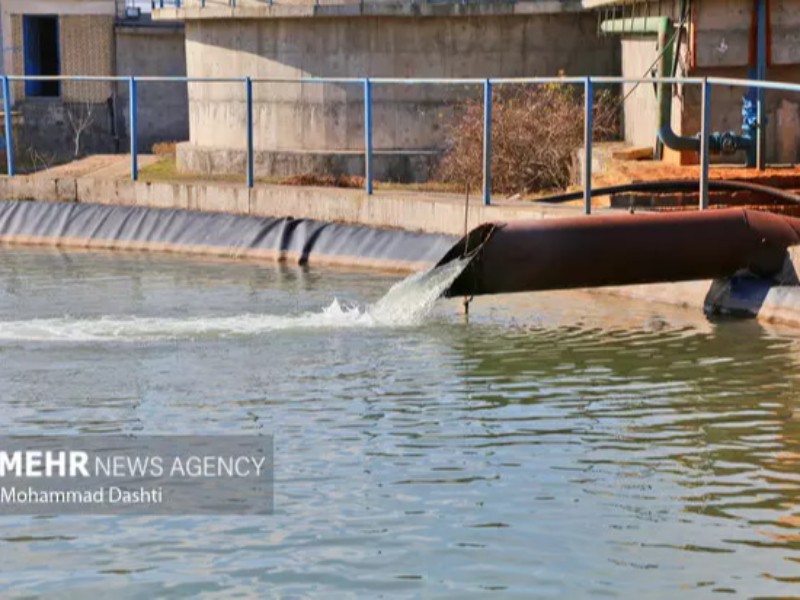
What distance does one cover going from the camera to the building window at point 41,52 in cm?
4122

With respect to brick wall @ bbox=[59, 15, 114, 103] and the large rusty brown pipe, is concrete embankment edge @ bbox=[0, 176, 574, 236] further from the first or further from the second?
brick wall @ bbox=[59, 15, 114, 103]

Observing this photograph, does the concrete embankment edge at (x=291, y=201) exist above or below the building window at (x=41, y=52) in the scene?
below

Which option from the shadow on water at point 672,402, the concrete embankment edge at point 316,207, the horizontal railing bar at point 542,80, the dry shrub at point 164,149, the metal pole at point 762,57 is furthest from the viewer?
the dry shrub at point 164,149

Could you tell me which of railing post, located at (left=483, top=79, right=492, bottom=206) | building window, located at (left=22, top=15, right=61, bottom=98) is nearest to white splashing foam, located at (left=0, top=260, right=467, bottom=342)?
railing post, located at (left=483, top=79, right=492, bottom=206)

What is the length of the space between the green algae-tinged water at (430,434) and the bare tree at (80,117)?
73.2 feet

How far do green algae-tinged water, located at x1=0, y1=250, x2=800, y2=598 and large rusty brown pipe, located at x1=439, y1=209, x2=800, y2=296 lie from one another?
1.51 ft

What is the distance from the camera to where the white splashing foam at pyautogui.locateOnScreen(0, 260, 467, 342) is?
48.1ft

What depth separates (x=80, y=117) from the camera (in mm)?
39719

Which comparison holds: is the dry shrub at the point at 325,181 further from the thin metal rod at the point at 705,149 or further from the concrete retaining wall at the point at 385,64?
the thin metal rod at the point at 705,149

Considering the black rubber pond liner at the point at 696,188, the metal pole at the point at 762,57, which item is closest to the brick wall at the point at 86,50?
the metal pole at the point at 762,57

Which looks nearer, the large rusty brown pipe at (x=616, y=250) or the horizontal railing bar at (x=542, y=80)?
the large rusty brown pipe at (x=616, y=250)

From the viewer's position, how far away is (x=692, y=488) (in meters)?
9.57

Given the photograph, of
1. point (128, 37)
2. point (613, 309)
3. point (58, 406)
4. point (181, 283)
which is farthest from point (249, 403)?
point (128, 37)

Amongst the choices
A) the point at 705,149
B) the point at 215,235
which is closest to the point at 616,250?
the point at 705,149
